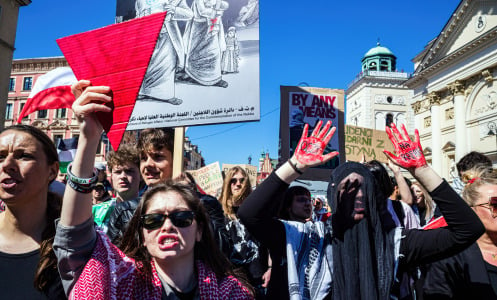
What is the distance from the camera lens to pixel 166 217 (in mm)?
1900

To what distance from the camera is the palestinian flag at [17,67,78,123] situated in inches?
217

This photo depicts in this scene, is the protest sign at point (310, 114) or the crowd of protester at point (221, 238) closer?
the crowd of protester at point (221, 238)

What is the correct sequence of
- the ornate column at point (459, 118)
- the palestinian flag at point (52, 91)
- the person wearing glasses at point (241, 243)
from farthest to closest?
1. the ornate column at point (459, 118)
2. the palestinian flag at point (52, 91)
3. the person wearing glasses at point (241, 243)

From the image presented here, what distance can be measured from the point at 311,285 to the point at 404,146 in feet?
3.39

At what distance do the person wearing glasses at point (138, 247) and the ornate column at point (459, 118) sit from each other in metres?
29.4

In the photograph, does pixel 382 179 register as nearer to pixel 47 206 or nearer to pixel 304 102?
pixel 47 206

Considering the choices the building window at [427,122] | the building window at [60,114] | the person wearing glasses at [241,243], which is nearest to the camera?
the person wearing glasses at [241,243]

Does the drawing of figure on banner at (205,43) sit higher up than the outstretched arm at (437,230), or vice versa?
the drawing of figure on banner at (205,43)

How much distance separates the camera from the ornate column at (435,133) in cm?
3027

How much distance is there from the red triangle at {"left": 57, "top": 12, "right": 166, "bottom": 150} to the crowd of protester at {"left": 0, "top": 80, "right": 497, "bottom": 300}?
0.20 feet

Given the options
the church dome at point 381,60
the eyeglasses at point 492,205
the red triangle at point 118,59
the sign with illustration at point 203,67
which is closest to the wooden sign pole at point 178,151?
the sign with illustration at point 203,67

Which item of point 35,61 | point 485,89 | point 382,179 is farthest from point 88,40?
point 35,61

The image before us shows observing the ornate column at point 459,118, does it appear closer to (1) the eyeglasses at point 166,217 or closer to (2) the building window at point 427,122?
(2) the building window at point 427,122

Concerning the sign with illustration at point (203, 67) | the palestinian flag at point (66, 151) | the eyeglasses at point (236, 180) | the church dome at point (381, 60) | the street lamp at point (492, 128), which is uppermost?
the church dome at point (381, 60)
